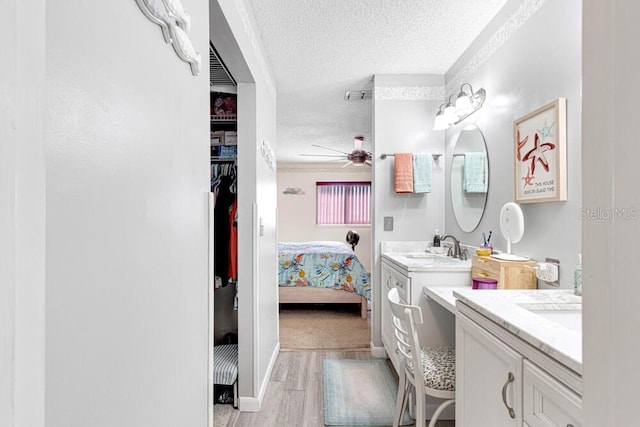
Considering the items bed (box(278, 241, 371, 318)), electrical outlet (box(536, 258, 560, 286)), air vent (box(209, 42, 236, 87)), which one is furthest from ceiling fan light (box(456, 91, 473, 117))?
bed (box(278, 241, 371, 318))

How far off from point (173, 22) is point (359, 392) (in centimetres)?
239

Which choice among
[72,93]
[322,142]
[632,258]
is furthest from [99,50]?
[322,142]

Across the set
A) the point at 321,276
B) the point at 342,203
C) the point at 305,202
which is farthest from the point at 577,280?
the point at 305,202

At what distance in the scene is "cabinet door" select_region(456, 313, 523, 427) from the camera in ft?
3.30

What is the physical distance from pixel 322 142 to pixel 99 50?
5.22 metres

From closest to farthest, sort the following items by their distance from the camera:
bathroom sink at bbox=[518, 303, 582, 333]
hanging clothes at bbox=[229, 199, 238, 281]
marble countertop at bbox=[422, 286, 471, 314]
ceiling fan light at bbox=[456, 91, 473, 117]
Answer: bathroom sink at bbox=[518, 303, 582, 333]
marble countertop at bbox=[422, 286, 471, 314]
hanging clothes at bbox=[229, 199, 238, 281]
ceiling fan light at bbox=[456, 91, 473, 117]

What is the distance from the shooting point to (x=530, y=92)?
1897mm

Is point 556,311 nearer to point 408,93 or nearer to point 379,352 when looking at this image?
point 379,352

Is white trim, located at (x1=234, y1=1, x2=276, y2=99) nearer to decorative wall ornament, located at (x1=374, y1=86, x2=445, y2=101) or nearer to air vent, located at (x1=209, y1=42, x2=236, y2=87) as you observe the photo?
air vent, located at (x1=209, y1=42, x2=236, y2=87)

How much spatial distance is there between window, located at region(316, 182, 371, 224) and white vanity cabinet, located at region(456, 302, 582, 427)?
6.03m

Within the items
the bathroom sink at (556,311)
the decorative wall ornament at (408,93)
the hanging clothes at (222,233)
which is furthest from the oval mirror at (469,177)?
the hanging clothes at (222,233)

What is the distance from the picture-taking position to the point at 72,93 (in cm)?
55

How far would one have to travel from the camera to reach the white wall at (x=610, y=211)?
1.40 ft

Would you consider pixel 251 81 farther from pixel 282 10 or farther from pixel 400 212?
pixel 400 212
